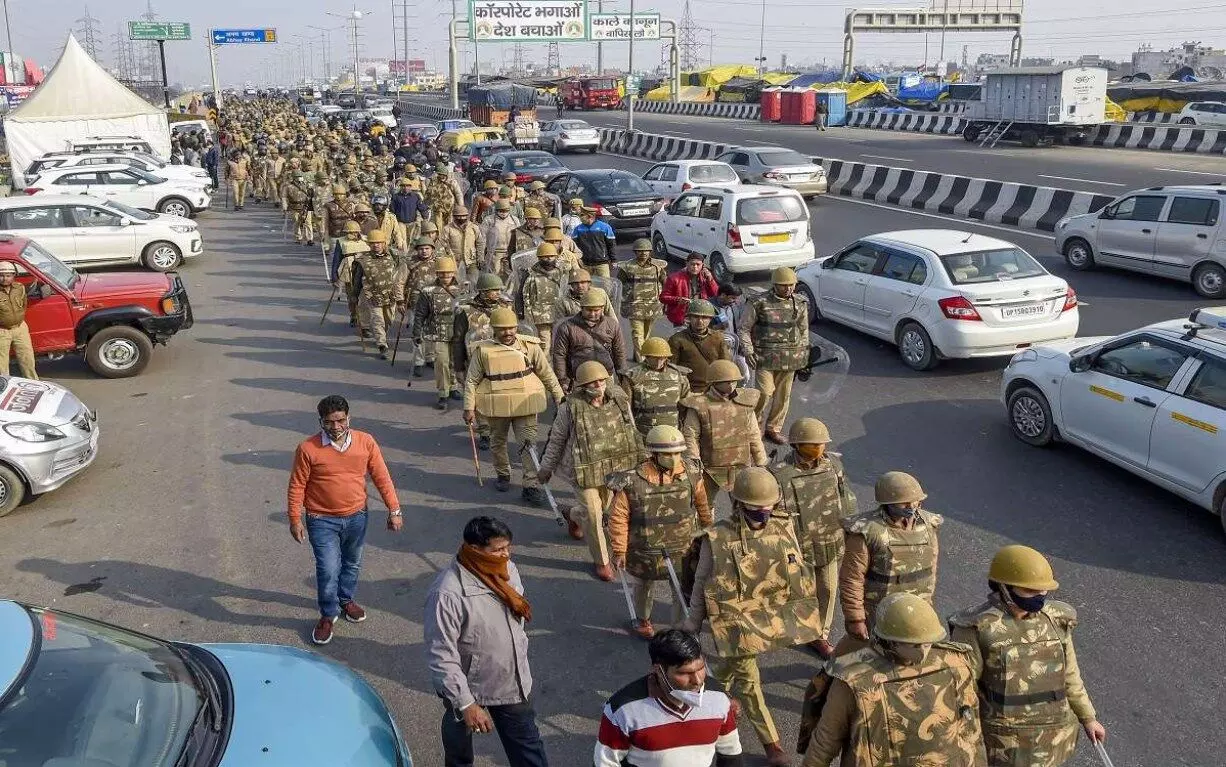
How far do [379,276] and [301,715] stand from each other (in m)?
8.89

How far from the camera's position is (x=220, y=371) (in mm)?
12719

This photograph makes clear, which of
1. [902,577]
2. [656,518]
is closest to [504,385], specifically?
[656,518]

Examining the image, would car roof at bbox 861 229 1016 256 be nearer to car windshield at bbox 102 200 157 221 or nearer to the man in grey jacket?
the man in grey jacket

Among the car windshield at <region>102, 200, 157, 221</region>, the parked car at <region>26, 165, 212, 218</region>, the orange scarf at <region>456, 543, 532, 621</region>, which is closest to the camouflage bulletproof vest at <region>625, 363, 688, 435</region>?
the orange scarf at <region>456, 543, 532, 621</region>

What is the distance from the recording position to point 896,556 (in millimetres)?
4828

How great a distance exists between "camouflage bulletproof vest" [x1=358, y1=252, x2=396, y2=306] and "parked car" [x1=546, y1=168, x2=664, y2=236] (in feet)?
24.4

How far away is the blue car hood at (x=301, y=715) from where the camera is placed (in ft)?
12.2

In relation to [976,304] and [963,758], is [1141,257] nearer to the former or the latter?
[976,304]

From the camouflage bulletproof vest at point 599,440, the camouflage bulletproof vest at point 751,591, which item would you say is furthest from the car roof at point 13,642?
the camouflage bulletproof vest at point 599,440

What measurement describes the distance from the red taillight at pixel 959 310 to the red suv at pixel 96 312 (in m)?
9.05

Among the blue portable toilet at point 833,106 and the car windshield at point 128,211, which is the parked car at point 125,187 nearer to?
the car windshield at point 128,211

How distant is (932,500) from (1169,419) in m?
1.80

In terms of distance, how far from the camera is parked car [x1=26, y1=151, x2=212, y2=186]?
26078 millimetres

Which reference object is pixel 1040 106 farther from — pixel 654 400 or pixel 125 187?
pixel 654 400
